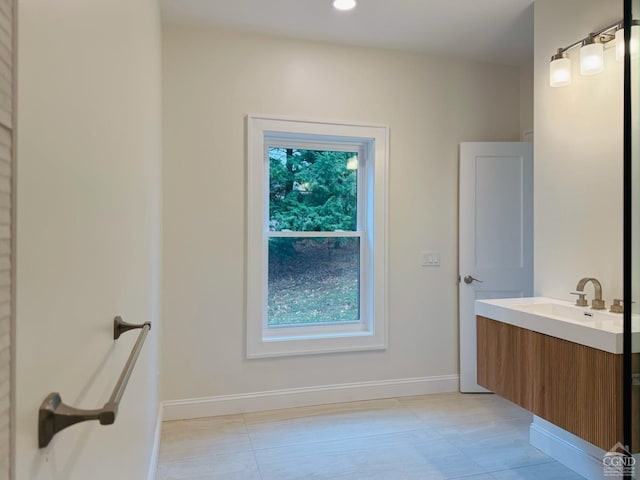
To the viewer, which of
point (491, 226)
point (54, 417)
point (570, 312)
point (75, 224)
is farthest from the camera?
point (491, 226)

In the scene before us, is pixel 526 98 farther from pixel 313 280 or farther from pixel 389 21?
pixel 313 280

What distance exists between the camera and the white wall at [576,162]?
2135mm


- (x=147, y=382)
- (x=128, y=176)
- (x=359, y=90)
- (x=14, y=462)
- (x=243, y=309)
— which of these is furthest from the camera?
(x=359, y=90)

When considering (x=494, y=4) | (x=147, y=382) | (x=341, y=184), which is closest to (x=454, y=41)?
(x=494, y=4)

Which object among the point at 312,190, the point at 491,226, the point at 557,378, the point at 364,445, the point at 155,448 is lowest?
the point at 364,445

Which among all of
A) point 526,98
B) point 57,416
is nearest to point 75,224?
point 57,416

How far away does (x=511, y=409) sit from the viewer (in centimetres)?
308

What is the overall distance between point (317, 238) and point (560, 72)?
1944 mm

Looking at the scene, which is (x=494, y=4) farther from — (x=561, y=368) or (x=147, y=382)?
(x=147, y=382)

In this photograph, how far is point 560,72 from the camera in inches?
90.7

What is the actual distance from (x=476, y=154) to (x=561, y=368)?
77.8 inches

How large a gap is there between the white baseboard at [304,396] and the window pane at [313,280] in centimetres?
53

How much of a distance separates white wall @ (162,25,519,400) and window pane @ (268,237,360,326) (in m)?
0.29

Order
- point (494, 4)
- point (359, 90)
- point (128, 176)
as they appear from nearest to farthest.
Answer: point (128, 176), point (494, 4), point (359, 90)
